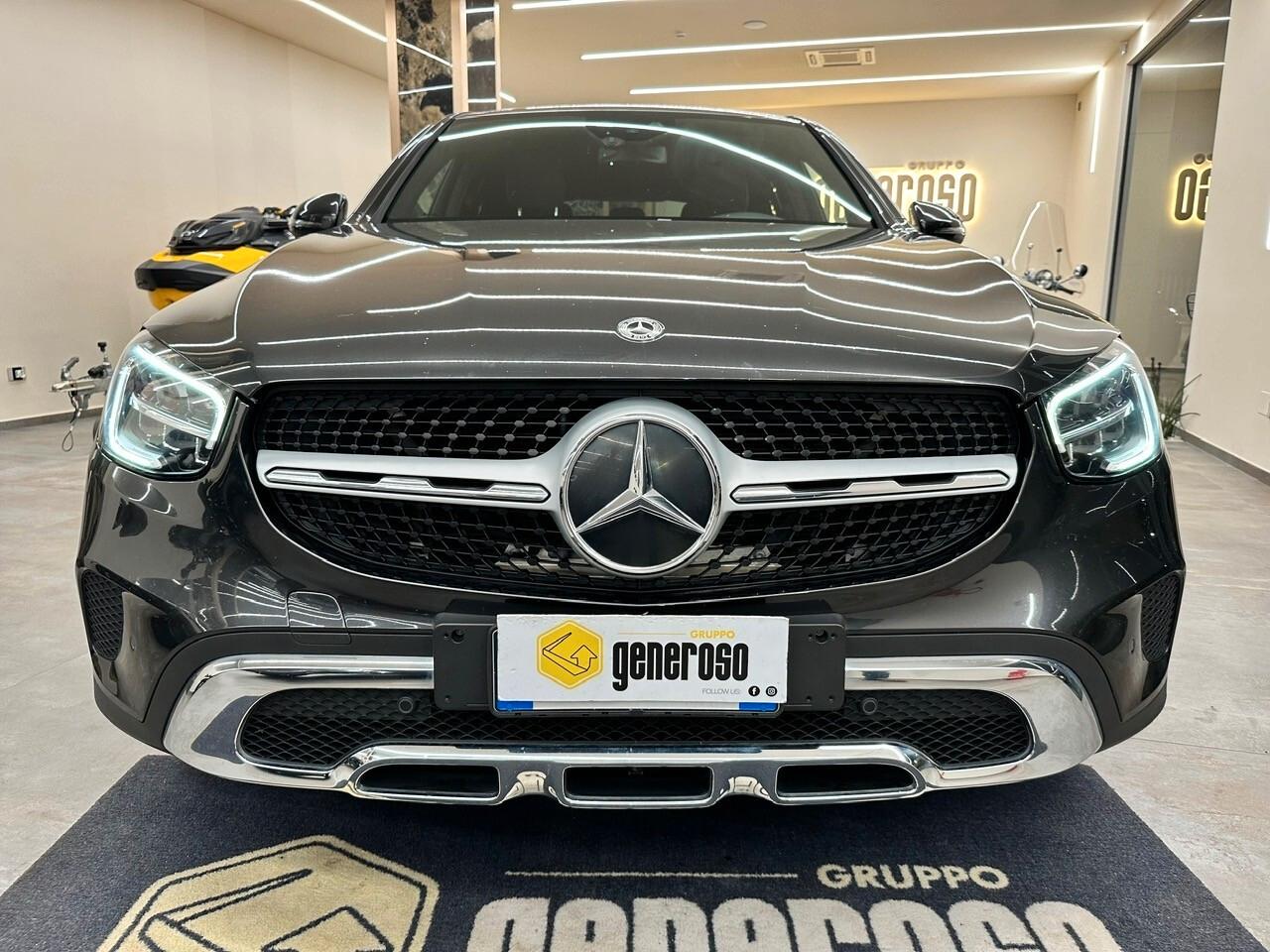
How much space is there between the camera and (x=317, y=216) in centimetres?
189

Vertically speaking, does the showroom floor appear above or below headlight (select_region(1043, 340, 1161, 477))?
below

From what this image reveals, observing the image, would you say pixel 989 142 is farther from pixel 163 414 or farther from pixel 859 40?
pixel 163 414

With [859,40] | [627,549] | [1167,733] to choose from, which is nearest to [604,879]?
[627,549]

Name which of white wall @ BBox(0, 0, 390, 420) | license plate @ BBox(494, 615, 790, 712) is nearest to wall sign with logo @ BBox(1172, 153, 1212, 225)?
license plate @ BBox(494, 615, 790, 712)

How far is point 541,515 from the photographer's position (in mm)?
1070

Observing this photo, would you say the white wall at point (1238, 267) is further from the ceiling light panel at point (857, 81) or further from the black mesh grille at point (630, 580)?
the ceiling light panel at point (857, 81)

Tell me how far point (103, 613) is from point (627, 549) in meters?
0.65

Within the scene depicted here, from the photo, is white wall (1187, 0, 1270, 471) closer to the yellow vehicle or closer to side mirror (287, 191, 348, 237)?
side mirror (287, 191, 348, 237)

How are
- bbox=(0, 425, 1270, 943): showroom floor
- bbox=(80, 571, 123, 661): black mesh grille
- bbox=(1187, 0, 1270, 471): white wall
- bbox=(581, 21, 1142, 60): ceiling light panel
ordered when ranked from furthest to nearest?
bbox=(581, 21, 1142, 60): ceiling light panel → bbox=(1187, 0, 1270, 471): white wall → bbox=(0, 425, 1270, 943): showroom floor → bbox=(80, 571, 123, 661): black mesh grille

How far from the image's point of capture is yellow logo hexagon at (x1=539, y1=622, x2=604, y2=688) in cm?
105

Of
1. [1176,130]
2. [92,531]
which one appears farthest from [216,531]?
[1176,130]

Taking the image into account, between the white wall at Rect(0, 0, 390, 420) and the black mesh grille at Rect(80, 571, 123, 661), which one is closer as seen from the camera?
the black mesh grille at Rect(80, 571, 123, 661)

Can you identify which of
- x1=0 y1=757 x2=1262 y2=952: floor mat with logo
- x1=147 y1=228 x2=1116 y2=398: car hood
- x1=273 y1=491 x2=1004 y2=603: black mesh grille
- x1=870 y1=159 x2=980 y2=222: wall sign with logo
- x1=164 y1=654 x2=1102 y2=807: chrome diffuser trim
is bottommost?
x1=0 y1=757 x2=1262 y2=952: floor mat with logo

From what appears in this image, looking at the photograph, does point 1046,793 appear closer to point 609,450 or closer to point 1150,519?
point 1150,519
